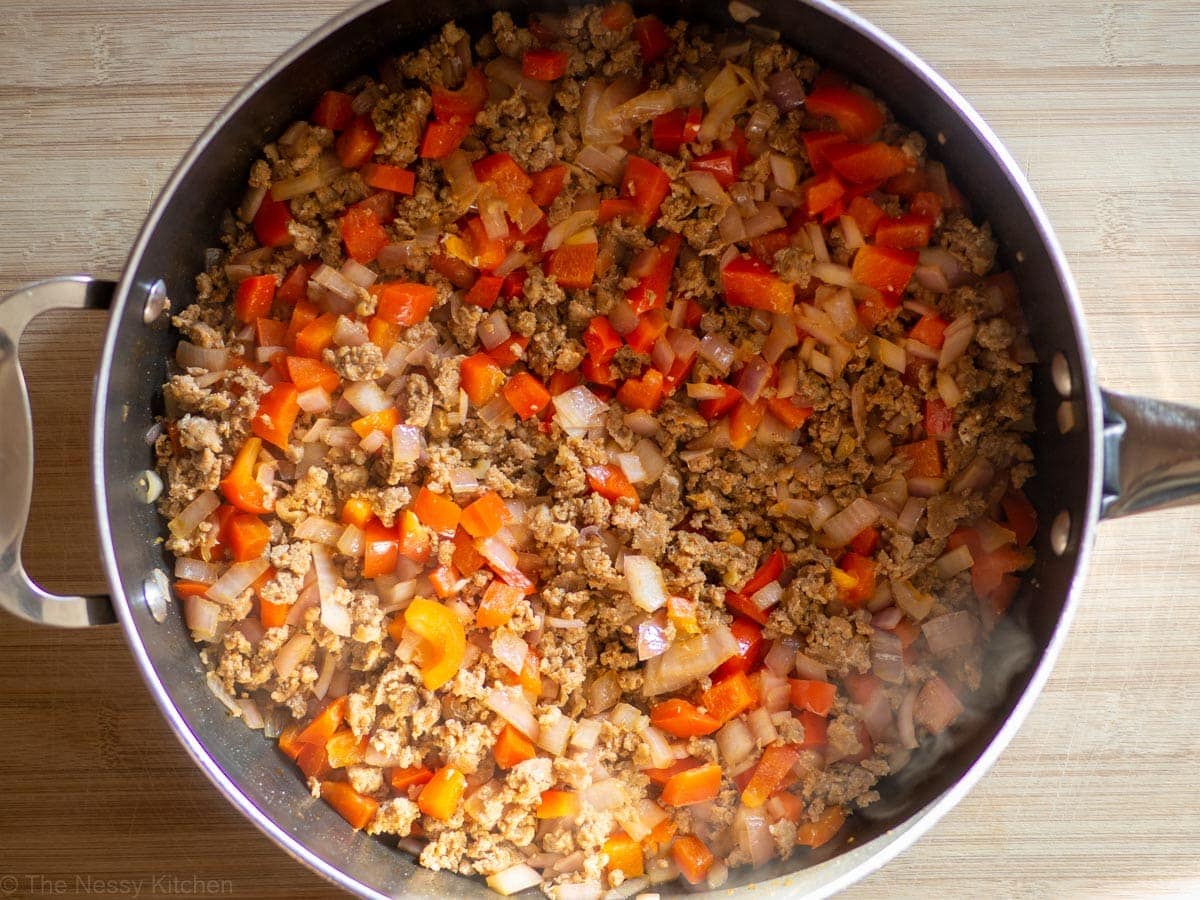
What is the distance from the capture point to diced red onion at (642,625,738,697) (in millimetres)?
2314

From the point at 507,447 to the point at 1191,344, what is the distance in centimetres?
163

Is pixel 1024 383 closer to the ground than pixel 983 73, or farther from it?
closer to the ground

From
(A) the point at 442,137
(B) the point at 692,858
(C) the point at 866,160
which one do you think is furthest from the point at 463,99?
(B) the point at 692,858

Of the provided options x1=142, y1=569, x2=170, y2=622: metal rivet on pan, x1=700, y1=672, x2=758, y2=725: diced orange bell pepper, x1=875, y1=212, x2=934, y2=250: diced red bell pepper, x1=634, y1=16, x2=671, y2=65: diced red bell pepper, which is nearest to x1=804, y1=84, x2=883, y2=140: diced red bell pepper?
x1=875, y1=212, x2=934, y2=250: diced red bell pepper

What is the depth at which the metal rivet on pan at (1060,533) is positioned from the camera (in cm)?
211

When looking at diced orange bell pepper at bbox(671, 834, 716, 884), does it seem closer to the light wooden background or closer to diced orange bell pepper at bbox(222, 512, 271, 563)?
the light wooden background

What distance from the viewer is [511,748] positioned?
7.42 ft

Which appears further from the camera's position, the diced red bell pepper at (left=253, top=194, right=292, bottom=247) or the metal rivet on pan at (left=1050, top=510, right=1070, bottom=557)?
the diced red bell pepper at (left=253, top=194, right=292, bottom=247)

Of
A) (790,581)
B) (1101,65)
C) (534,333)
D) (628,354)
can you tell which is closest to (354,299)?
(534,333)

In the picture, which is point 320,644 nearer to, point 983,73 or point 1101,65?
Answer: point 983,73

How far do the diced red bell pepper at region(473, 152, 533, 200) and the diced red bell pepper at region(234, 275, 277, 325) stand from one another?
0.54 metres

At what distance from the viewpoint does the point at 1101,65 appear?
2332 millimetres

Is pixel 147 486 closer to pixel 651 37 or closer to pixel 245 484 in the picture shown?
pixel 245 484

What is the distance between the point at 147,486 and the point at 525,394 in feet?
2.83
